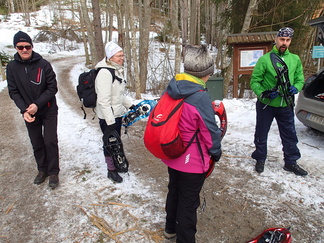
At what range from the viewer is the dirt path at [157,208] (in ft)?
8.80

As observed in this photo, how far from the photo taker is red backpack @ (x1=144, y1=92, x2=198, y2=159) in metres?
2.00

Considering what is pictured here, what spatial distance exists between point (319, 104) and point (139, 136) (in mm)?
3610

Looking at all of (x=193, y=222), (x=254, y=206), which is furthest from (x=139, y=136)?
(x=193, y=222)

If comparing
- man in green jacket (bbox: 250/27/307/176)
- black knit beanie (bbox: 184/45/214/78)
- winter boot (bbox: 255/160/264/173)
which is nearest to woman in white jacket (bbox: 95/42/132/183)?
black knit beanie (bbox: 184/45/214/78)

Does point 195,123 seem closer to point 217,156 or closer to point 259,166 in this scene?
point 217,156

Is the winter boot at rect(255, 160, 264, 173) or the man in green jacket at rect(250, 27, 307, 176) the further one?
the winter boot at rect(255, 160, 264, 173)

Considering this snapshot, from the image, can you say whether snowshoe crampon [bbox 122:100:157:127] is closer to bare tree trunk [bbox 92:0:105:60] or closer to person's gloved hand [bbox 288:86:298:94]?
person's gloved hand [bbox 288:86:298:94]

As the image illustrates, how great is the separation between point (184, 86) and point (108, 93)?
1560mm

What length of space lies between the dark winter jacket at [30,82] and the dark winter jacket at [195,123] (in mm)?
2163

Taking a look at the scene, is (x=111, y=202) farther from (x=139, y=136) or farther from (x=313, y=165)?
(x=313, y=165)

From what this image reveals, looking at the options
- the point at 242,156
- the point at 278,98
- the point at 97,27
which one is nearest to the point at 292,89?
the point at 278,98

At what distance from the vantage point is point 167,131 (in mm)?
2006

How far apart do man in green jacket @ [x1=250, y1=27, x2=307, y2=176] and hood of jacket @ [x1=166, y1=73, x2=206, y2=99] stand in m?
1.81

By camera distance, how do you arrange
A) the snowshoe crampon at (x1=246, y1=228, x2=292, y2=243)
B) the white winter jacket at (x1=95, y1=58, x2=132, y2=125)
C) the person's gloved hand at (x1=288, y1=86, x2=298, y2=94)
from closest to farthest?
the snowshoe crampon at (x1=246, y1=228, x2=292, y2=243) → the white winter jacket at (x1=95, y1=58, x2=132, y2=125) → the person's gloved hand at (x1=288, y1=86, x2=298, y2=94)
